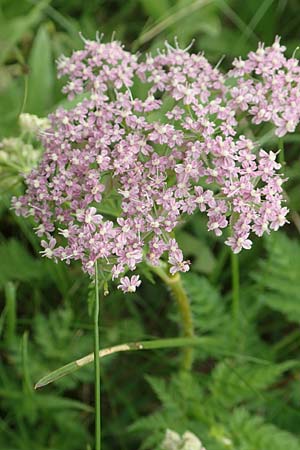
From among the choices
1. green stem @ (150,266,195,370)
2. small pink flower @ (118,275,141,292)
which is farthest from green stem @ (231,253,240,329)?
small pink flower @ (118,275,141,292)

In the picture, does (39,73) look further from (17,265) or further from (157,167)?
(157,167)

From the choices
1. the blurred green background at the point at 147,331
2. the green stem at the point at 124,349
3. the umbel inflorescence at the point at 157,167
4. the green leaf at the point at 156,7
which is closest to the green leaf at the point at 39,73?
the blurred green background at the point at 147,331

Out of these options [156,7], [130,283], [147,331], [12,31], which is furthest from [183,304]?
[156,7]

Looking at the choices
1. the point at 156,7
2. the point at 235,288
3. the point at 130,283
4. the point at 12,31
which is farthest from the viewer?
the point at 156,7

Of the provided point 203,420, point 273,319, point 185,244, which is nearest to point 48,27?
point 185,244

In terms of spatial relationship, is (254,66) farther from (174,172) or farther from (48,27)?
(48,27)

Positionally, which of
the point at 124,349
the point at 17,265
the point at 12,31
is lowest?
the point at 124,349

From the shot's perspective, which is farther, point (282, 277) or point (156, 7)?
point (156, 7)
